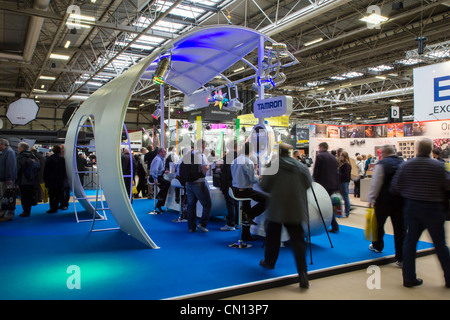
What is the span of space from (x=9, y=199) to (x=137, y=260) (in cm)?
435

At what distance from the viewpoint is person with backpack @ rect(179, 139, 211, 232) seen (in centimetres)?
593

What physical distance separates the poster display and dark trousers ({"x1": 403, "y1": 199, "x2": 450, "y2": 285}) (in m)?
9.31

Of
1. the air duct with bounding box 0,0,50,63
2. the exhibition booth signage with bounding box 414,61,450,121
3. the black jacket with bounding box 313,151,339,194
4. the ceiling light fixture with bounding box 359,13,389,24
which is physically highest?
the air duct with bounding box 0,0,50,63

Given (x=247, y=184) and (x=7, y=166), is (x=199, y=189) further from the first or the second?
(x=7, y=166)

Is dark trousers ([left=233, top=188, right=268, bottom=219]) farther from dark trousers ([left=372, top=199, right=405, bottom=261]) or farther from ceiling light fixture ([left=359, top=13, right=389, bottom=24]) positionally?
ceiling light fixture ([left=359, top=13, right=389, bottom=24])

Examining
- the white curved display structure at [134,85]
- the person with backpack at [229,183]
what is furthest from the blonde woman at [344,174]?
the white curved display structure at [134,85]

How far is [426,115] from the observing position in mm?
Result: 8812

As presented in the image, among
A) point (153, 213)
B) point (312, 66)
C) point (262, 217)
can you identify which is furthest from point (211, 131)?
point (262, 217)

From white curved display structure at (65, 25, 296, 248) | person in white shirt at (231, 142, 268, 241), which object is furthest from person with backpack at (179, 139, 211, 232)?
white curved display structure at (65, 25, 296, 248)

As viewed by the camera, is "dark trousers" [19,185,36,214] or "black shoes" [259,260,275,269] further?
"dark trousers" [19,185,36,214]

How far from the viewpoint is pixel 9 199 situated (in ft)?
23.6

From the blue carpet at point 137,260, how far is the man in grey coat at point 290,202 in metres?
0.47

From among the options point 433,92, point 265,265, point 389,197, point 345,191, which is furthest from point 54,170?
point 433,92

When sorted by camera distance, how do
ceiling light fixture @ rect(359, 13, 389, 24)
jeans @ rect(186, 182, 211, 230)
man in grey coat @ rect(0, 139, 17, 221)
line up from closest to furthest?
1. jeans @ rect(186, 182, 211, 230)
2. man in grey coat @ rect(0, 139, 17, 221)
3. ceiling light fixture @ rect(359, 13, 389, 24)
